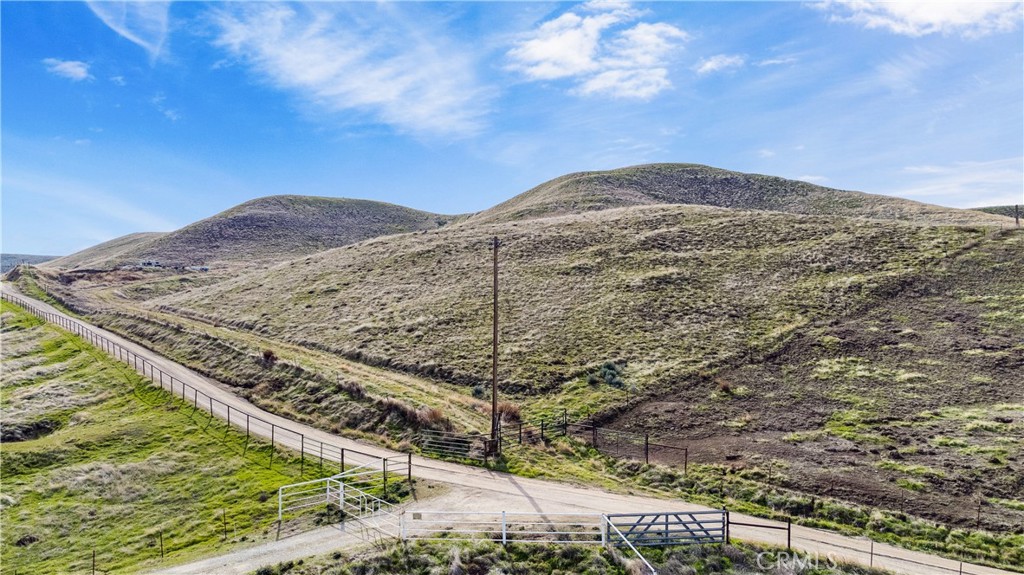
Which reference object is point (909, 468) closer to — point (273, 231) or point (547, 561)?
point (547, 561)

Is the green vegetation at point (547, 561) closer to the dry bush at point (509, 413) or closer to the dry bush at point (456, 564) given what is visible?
the dry bush at point (456, 564)

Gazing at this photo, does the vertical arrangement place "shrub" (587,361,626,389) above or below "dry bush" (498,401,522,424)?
above

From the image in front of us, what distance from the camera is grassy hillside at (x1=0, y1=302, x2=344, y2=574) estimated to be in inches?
789

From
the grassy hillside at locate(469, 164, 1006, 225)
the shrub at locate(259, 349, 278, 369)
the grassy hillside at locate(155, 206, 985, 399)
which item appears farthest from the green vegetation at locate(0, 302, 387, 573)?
the grassy hillside at locate(469, 164, 1006, 225)

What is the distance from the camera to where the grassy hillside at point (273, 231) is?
420 ft

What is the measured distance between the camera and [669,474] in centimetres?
2386

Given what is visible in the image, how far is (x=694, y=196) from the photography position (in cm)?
11738

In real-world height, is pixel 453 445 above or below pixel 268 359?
below

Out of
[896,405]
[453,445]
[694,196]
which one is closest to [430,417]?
[453,445]

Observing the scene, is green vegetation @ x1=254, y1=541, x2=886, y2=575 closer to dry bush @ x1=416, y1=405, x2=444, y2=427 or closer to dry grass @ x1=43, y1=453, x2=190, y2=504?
dry bush @ x1=416, y1=405, x2=444, y2=427

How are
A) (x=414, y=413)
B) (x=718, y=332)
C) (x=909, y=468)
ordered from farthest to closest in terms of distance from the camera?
(x=718, y=332), (x=414, y=413), (x=909, y=468)

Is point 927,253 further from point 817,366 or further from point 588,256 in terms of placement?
point 588,256

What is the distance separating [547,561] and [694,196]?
111 m

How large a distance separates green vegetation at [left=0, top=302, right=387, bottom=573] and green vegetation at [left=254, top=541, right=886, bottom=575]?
5.23 meters
